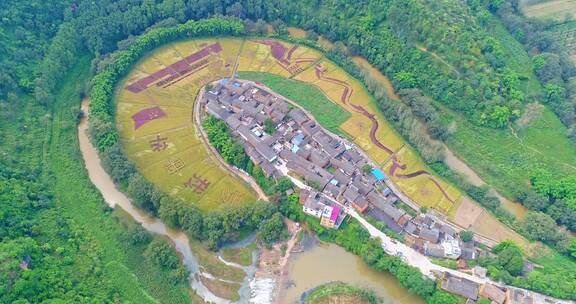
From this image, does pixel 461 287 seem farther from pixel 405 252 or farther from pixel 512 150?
pixel 512 150

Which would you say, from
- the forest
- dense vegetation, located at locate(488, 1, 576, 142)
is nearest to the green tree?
the forest

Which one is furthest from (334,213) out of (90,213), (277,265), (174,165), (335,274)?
(90,213)

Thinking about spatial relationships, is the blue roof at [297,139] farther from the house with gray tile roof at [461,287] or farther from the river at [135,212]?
the house with gray tile roof at [461,287]

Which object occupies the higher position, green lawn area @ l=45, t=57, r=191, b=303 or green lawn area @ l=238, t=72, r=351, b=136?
green lawn area @ l=238, t=72, r=351, b=136

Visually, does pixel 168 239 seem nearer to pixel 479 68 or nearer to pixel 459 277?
pixel 459 277

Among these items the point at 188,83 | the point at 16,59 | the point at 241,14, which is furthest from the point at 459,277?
the point at 16,59

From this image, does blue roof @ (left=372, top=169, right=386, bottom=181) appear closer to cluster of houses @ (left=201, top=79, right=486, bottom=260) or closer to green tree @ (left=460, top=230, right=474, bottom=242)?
cluster of houses @ (left=201, top=79, right=486, bottom=260)
